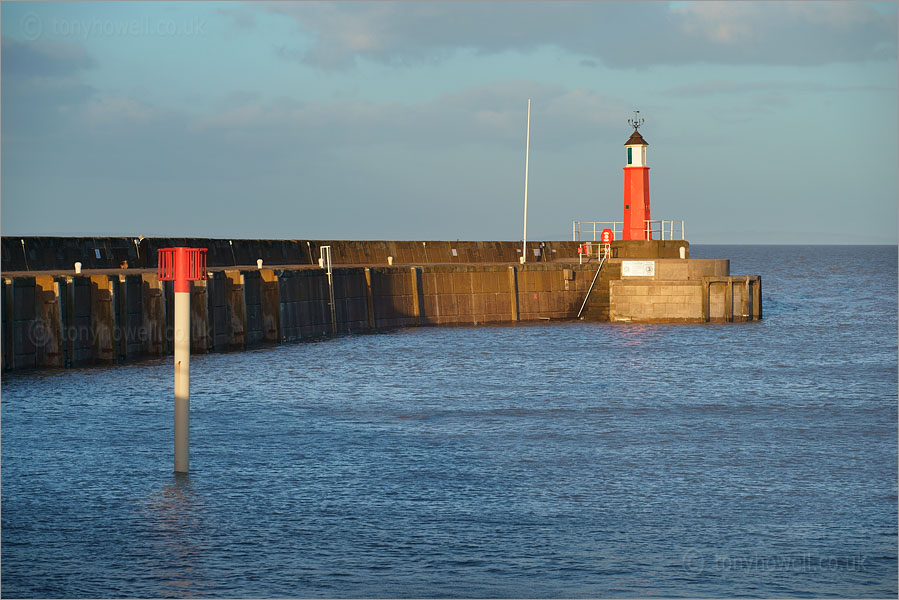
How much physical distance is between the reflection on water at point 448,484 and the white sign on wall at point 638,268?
12.6m

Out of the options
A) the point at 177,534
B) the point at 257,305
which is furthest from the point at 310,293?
the point at 177,534

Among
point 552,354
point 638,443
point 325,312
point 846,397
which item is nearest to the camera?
point 638,443

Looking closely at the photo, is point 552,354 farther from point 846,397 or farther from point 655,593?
point 655,593

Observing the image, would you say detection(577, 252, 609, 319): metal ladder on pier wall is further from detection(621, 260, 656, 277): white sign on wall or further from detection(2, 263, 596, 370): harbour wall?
detection(621, 260, 656, 277): white sign on wall

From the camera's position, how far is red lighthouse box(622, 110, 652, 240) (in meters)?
45.2

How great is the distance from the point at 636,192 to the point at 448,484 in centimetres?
3341

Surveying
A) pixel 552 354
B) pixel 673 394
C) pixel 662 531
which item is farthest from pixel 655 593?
pixel 552 354

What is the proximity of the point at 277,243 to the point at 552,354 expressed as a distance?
12481 mm

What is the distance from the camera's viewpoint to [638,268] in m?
40.2

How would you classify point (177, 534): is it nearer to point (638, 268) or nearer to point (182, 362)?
point (182, 362)

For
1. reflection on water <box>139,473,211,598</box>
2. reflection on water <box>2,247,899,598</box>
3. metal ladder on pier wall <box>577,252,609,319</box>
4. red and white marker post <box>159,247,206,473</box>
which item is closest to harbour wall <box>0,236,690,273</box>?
metal ladder on pier wall <box>577,252,609,319</box>

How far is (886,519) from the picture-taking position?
12391mm

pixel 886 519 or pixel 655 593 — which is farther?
pixel 886 519

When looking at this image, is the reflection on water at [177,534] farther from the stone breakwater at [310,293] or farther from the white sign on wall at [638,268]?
the white sign on wall at [638,268]
